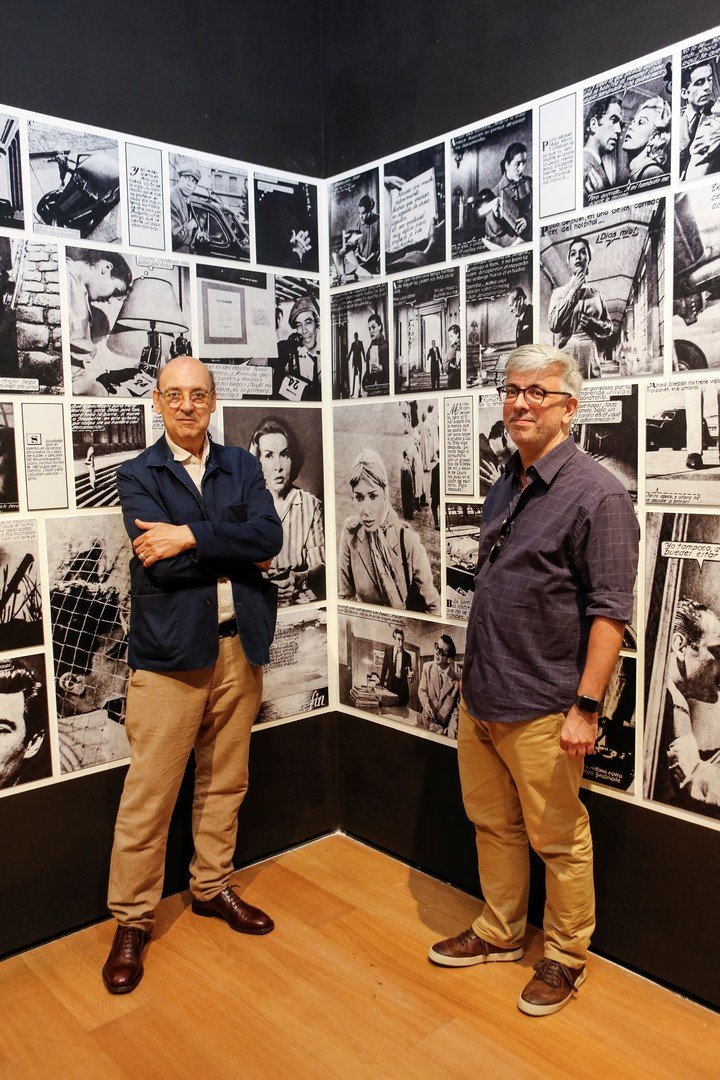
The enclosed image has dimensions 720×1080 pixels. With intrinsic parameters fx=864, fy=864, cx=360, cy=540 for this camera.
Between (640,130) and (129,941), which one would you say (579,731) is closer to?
(129,941)

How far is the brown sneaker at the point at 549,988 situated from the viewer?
94.7 inches

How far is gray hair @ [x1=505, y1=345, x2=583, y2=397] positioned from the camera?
2334mm

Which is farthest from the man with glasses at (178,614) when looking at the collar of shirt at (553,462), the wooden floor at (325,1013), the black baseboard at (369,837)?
the collar of shirt at (553,462)

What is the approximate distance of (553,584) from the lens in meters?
2.35

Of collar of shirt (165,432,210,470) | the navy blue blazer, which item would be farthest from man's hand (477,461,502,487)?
collar of shirt (165,432,210,470)

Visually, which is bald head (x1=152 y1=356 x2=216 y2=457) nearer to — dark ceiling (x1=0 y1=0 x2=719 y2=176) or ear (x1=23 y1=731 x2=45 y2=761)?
dark ceiling (x1=0 y1=0 x2=719 y2=176)

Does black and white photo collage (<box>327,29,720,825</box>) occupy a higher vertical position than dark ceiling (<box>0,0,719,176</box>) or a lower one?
lower

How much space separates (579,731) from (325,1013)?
1.09 metres

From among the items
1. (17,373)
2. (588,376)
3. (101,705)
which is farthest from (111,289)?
(588,376)

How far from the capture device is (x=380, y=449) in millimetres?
3283

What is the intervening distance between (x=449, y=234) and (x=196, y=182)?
91 centimetres

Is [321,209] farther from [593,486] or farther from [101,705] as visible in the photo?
[101,705]

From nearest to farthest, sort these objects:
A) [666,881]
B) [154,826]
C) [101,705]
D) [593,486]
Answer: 1. [593,486]
2. [666,881]
3. [154,826]
4. [101,705]

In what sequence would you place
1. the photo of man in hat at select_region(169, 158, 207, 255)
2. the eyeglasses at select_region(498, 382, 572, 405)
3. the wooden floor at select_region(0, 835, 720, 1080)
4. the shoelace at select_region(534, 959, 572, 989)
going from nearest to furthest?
the wooden floor at select_region(0, 835, 720, 1080), the eyeglasses at select_region(498, 382, 572, 405), the shoelace at select_region(534, 959, 572, 989), the photo of man in hat at select_region(169, 158, 207, 255)
